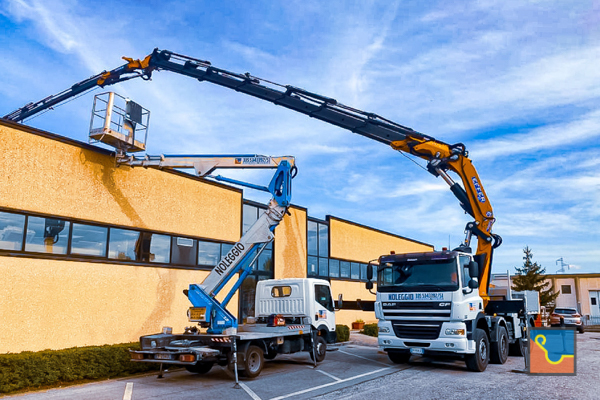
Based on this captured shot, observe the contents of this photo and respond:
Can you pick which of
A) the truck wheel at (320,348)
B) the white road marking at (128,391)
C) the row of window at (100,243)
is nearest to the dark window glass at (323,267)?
the row of window at (100,243)

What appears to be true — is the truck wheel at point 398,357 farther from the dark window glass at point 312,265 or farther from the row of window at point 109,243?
the dark window glass at point 312,265

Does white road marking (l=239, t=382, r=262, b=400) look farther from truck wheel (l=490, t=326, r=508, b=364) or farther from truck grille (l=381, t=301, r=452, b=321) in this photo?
truck wheel (l=490, t=326, r=508, b=364)

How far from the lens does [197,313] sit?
12500 millimetres

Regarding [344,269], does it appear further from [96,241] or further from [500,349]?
[96,241]

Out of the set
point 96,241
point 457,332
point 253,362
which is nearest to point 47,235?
point 96,241

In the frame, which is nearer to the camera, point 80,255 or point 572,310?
point 80,255

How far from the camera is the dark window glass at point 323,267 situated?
981 inches

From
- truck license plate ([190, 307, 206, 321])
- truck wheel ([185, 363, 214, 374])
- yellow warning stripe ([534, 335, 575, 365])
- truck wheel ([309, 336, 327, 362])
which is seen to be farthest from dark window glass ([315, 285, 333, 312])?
yellow warning stripe ([534, 335, 575, 365])

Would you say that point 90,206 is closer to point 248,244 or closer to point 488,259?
point 248,244

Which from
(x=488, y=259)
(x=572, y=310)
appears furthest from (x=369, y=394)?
(x=572, y=310)

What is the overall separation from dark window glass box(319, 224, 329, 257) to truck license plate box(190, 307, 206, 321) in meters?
12.9

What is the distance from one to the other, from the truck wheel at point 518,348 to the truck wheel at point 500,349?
1860 mm

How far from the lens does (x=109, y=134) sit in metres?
13.8

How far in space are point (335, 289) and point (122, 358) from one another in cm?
1503
